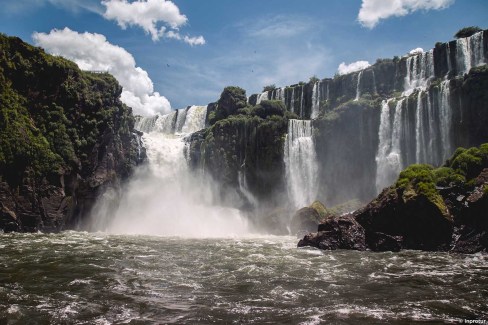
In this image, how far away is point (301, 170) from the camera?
5416cm

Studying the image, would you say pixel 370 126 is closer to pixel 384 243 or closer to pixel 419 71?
pixel 419 71

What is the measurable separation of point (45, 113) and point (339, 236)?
3346 centimetres

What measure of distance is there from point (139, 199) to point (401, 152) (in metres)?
36.2

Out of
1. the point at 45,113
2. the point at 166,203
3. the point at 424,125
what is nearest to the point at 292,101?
the point at 424,125

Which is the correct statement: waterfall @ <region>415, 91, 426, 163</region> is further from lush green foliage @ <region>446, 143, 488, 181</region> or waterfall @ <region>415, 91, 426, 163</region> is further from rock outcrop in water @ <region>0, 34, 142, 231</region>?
rock outcrop in water @ <region>0, 34, 142, 231</region>

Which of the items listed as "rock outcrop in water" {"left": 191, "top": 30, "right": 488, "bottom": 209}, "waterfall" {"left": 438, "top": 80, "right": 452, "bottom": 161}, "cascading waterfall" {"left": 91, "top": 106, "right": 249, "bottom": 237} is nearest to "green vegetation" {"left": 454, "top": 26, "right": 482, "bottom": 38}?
"rock outcrop in water" {"left": 191, "top": 30, "right": 488, "bottom": 209}

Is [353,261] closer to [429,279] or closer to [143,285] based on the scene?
[429,279]

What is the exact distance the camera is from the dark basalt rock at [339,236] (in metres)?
27.1

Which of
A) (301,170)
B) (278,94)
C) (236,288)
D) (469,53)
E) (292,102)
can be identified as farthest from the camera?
(278,94)

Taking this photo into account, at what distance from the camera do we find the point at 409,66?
5788 centimetres

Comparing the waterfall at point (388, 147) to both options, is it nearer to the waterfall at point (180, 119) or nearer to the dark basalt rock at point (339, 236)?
the dark basalt rock at point (339, 236)

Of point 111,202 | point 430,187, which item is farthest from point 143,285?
point 111,202

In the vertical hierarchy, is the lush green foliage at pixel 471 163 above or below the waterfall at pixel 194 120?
below

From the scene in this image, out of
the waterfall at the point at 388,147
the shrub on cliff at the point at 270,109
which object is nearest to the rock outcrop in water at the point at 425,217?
the waterfall at the point at 388,147
